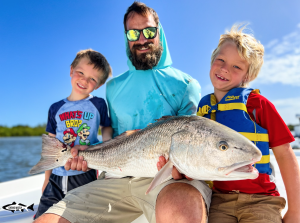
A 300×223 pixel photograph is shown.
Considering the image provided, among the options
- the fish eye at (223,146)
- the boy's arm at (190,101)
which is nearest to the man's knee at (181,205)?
the fish eye at (223,146)

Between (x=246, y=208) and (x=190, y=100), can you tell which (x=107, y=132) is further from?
(x=246, y=208)

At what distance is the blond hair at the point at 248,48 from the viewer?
236 cm

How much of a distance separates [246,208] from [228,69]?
1.44 metres

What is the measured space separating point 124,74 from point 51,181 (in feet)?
6.39

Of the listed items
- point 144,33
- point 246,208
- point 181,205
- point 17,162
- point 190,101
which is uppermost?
point 144,33

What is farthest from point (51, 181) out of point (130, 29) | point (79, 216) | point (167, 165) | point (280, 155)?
point (280, 155)

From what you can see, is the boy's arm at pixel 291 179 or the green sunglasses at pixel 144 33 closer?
the boy's arm at pixel 291 179

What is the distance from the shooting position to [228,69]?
238 centimetres

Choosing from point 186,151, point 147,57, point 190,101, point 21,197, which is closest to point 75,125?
point 147,57

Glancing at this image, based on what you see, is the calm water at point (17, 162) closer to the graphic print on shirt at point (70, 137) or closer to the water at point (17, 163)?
the water at point (17, 163)

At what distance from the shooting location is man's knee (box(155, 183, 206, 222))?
1.79m

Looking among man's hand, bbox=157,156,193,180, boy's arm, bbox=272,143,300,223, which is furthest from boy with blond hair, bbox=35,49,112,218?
boy's arm, bbox=272,143,300,223

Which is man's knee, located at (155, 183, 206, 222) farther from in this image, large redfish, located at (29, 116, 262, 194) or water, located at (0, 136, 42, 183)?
water, located at (0, 136, 42, 183)

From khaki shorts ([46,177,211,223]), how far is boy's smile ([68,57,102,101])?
140 cm
